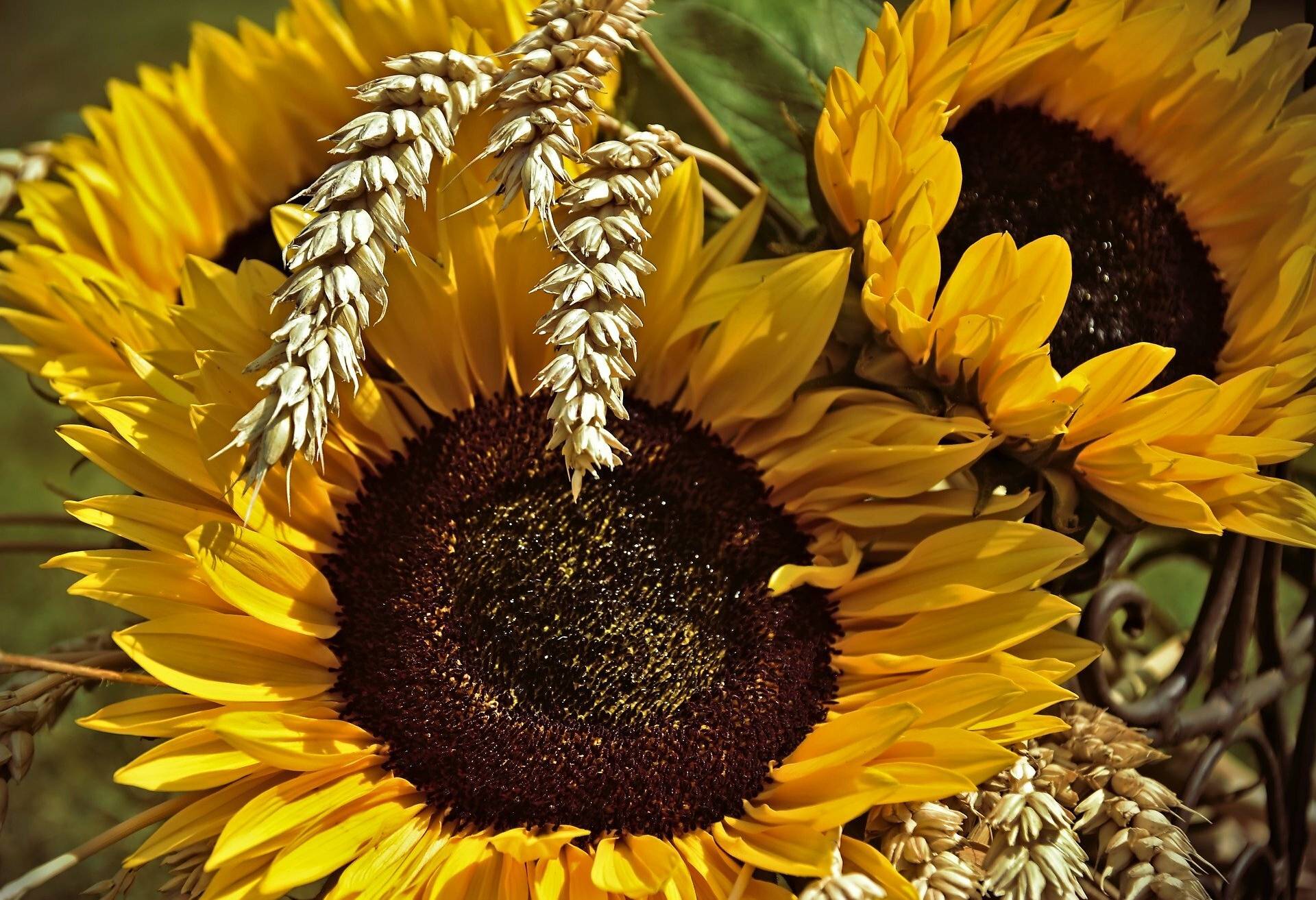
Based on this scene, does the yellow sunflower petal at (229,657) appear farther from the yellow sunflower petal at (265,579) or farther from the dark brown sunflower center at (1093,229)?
the dark brown sunflower center at (1093,229)

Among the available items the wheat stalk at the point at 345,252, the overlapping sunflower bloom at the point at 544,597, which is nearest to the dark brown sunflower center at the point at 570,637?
the overlapping sunflower bloom at the point at 544,597

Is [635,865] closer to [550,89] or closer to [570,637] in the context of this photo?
[570,637]

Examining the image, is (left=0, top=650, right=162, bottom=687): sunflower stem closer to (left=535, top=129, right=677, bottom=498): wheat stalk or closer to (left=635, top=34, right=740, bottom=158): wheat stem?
(left=535, top=129, right=677, bottom=498): wheat stalk

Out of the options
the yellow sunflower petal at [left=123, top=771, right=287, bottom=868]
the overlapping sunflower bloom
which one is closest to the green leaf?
the overlapping sunflower bloom

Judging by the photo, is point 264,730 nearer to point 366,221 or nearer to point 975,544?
point 366,221

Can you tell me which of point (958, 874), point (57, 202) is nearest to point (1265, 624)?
point (958, 874)
